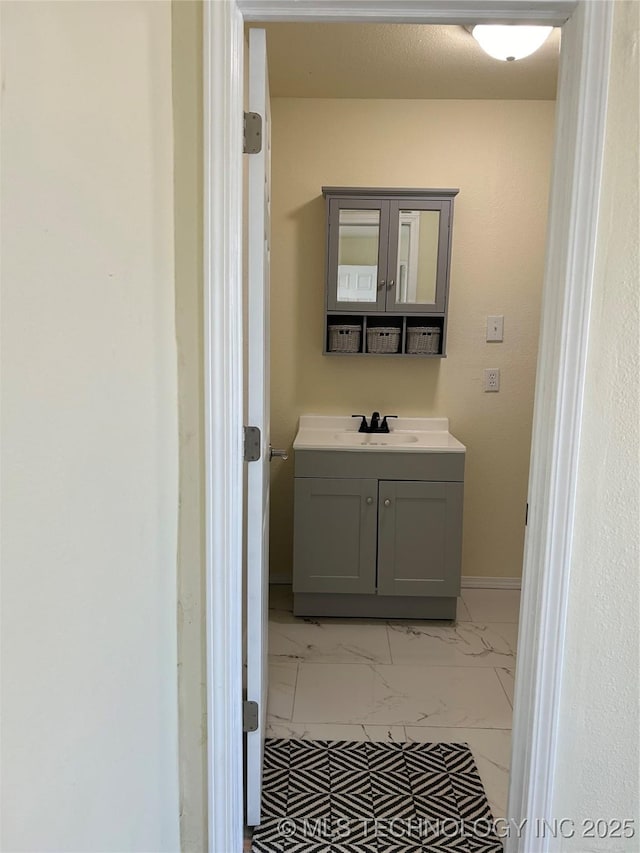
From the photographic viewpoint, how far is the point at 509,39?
2123mm

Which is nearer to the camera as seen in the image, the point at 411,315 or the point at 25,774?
the point at 25,774

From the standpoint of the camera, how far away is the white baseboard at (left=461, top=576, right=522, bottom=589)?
3.33 meters

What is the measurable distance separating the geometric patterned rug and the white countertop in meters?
1.30

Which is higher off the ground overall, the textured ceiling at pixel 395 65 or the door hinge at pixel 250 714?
the textured ceiling at pixel 395 65

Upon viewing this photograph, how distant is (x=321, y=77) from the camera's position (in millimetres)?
2727

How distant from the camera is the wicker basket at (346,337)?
304 centimetres

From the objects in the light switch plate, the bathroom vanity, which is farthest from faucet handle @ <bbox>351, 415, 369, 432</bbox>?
the light switch plate

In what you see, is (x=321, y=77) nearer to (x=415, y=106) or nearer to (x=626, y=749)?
(x=415, y=106)

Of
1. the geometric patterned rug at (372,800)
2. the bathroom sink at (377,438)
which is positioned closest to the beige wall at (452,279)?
the bathroom sink at (377,438)

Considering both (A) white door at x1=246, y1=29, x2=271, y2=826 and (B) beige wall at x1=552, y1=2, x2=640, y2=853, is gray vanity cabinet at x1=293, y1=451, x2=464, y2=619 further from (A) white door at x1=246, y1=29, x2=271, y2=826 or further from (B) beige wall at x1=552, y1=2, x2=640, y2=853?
(B) beige wall at x1=552, y1=2, x2=640, y2=853

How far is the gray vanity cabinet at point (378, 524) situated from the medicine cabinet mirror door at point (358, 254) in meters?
0.77

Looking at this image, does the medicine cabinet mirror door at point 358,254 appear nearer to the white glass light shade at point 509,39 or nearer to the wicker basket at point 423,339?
the wicker basket at point 423,339

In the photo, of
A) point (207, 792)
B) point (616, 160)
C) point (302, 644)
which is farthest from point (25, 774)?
point (302, 644)

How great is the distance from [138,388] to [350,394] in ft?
6.83
